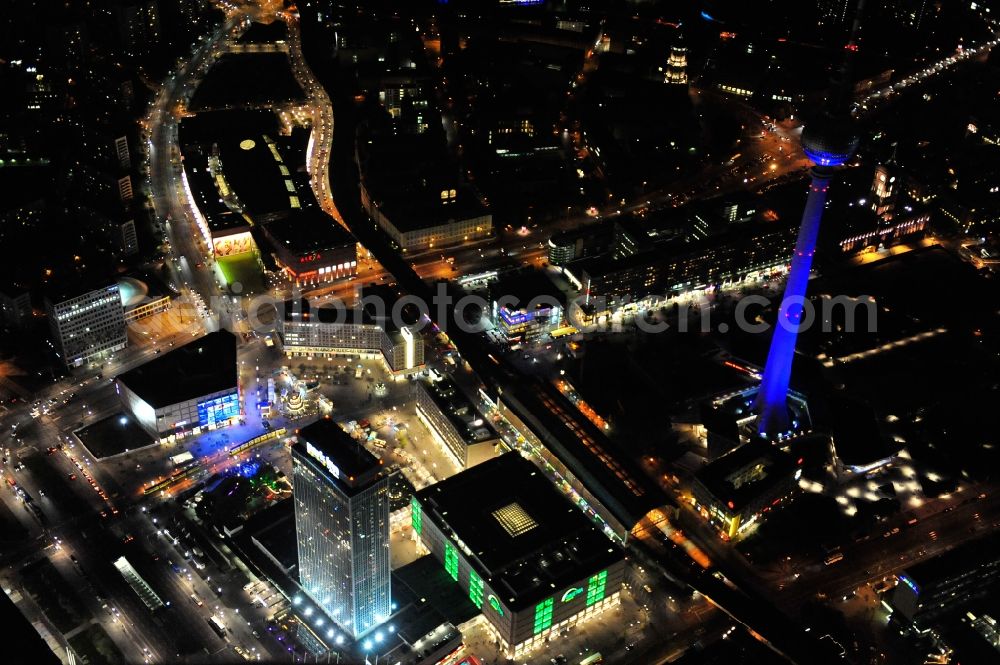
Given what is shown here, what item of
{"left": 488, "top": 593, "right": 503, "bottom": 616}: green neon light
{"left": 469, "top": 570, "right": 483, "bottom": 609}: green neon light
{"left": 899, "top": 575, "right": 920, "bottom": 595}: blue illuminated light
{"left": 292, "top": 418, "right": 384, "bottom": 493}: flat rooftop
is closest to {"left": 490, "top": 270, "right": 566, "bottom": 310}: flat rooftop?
{"left": 469, "top": 570, "right": 483, "bottom": 609}: green neon light

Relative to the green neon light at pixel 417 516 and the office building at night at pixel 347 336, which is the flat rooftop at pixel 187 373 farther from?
the green neon light at pixel 417 516

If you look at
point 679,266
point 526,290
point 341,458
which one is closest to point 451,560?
point 341,458

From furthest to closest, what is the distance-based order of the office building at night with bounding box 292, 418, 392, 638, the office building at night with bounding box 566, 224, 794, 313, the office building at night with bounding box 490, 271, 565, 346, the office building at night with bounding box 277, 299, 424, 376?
the office building at night with bounding box 566, 224, 794, 313, the office building at night with bounding box 490, 271, 565, 346, the office building at night with bounding box 277, 299, 424, 376, the office building at night with bounding box 292, 418, 392, 638

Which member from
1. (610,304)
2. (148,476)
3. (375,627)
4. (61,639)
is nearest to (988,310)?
(610,304)

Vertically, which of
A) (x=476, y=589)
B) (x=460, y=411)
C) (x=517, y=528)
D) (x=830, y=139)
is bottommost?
(x=476, y=589)

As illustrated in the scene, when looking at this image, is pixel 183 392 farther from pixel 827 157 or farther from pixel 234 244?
pixel 827 157

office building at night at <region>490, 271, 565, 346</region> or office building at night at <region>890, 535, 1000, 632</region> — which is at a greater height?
office building at night at <region>490, 271, 565, 346</region>

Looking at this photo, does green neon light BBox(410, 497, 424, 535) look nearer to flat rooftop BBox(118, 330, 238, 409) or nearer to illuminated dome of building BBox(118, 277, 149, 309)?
flat rooftop BBox(118, 330, 238, 409)
